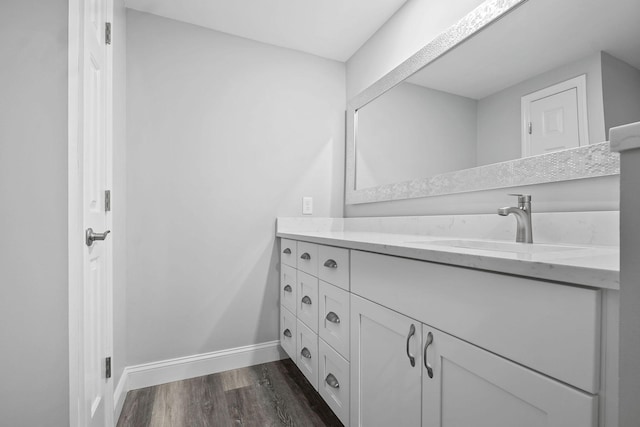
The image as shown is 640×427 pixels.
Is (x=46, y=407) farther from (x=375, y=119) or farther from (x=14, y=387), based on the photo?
(x=375, y=119)

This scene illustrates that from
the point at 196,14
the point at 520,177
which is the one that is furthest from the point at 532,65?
the point at 196,14

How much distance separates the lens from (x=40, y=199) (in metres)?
0.79

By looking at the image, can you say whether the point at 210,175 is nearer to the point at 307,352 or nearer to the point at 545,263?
the point at 307,352

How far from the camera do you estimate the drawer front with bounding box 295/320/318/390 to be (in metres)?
1.57

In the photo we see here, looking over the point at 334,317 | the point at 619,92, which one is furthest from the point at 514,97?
the point at 334,317

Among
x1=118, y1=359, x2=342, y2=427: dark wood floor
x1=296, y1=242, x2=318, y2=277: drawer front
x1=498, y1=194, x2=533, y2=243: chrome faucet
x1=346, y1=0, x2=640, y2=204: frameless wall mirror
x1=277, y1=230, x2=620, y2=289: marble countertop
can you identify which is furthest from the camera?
x1=296, y1=242, x2=318, y2=277: drawer front

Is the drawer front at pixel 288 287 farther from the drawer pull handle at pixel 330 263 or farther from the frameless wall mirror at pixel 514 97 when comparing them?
the frameless wall mirror at pixel 514 97

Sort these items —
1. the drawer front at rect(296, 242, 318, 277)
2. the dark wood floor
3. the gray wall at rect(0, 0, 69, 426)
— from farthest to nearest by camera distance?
1. the drawer front at rect(296, 242, 318, 277)
2. the dark wood floor
3. the gray wall at rect(0, 0, 69, 426)

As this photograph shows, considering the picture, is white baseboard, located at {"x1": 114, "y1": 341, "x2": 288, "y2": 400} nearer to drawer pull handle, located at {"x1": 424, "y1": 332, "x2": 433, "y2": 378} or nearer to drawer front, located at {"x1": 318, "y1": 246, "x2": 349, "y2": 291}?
drawer front, located at {"x1": 318, "y1": 246, "x2": 349, "y2": 291}

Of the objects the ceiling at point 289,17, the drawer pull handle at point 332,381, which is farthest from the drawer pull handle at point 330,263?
the ceiling at point 289,17

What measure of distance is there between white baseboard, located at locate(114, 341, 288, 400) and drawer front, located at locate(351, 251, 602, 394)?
143 centimetres

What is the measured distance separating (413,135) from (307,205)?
89 centimetres

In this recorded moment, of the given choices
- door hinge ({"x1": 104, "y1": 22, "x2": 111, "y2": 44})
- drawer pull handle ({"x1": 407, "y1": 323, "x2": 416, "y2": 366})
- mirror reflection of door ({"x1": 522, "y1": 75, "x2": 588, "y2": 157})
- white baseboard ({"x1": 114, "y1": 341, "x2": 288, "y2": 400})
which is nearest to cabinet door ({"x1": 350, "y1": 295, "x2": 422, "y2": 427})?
drawer pull handle ({"x1": 407, "y1": 323, "x2": 416, "y2": 366})

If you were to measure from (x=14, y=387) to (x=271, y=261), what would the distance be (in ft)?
4.87
